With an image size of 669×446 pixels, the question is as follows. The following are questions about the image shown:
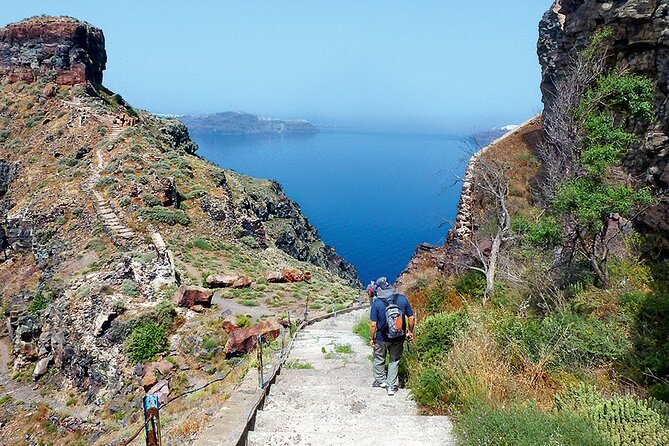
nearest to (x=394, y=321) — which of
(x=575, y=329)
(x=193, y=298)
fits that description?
(x=575, y=329)

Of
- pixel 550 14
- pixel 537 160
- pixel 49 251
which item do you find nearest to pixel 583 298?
pixel 537 160

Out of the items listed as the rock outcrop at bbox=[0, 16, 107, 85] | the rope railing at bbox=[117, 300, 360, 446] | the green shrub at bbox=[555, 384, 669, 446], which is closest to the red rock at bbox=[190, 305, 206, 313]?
the rope railing at bbox=[117, 300, 360, 446]

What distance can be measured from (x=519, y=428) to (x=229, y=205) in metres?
28.5

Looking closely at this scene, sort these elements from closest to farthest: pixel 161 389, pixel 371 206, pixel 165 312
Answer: pixel 161 389 < pixel 165 312 < pixel 371 206

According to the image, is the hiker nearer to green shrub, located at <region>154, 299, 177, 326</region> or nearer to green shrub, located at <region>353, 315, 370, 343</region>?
green shrub, located at <region>353, 315, 370, 343</region>

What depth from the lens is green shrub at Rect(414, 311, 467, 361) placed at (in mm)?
7219

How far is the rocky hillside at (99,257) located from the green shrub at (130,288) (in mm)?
87

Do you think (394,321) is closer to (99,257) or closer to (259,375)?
(259,375)

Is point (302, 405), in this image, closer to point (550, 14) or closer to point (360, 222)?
point (550, 14)

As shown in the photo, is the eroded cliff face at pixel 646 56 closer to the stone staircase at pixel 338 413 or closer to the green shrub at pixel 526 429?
the stone staircase at pixel 338 413

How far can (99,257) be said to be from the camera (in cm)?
2367

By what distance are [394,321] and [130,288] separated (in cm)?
1511

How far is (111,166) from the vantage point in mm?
31922

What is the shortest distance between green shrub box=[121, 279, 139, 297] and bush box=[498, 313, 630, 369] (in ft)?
50.6
